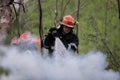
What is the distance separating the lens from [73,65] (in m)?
5.83

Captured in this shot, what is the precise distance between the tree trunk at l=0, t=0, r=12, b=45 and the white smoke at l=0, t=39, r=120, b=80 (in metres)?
0.61

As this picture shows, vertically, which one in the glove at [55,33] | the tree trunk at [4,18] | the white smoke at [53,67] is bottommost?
the white smoke at [53,67]

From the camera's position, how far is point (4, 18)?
448 cm

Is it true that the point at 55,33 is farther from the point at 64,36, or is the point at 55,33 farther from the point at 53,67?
the point at 53,67

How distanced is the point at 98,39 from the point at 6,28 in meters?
18.6

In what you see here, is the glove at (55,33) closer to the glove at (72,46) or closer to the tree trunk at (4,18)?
the glove at (72,46)

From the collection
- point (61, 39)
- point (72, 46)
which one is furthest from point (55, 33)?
point (72, 46)

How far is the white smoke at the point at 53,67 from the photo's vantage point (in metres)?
5.36

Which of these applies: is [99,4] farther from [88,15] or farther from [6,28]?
[6,28]

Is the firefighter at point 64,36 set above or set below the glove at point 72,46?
above

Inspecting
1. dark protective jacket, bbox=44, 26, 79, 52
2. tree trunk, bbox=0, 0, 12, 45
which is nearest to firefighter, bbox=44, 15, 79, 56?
dark protective jacket, bbox=44, 26, 79, 52

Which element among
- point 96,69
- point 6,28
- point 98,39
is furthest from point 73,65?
point 98,39

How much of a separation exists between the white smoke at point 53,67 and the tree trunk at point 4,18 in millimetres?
605

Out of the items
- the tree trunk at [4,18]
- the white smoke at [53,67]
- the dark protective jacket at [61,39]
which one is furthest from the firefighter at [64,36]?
the tree trunk at [4,18]
